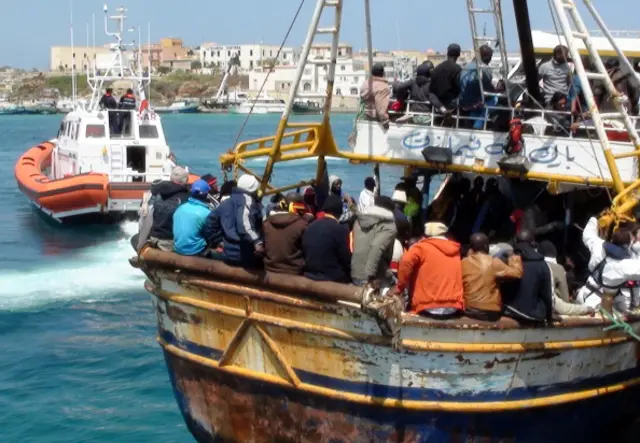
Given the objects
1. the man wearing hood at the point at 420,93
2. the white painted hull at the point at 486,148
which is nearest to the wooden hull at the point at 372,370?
the white painted hull at the point at 486,148

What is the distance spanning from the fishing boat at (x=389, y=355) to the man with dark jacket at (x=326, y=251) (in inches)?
8.5

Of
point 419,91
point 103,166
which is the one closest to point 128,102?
point 103,166

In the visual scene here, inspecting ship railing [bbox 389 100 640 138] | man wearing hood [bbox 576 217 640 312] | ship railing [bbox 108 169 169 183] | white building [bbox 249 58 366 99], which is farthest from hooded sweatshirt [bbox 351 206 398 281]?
white building [bbox 249 58 366 99]

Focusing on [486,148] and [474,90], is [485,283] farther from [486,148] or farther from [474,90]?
[474,90]

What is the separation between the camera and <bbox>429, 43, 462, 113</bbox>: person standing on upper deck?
1169 cm

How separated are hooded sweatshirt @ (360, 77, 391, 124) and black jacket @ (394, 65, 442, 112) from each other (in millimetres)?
390

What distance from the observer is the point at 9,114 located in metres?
151

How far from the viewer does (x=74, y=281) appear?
20984 mm

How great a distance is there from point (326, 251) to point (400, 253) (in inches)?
Answer: 43.0

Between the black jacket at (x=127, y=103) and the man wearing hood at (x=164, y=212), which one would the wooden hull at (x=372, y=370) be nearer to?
the man wearing hood at (x=164, y=212)

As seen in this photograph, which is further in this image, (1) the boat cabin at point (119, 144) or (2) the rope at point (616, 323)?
(1) the boat cabin at point (119, 144)

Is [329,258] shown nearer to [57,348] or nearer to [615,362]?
[615,362]

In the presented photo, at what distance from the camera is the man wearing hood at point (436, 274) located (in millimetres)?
8719

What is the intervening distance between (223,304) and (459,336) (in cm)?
229
